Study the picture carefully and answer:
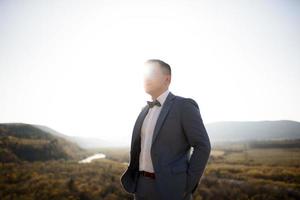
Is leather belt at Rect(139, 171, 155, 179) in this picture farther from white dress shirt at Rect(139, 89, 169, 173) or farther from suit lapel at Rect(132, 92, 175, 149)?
suit lapel at Rect(132, 92, 175, 149)

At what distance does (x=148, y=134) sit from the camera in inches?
108

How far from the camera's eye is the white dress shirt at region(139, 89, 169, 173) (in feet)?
8.73

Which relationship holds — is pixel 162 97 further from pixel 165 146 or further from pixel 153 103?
pixel 165 146

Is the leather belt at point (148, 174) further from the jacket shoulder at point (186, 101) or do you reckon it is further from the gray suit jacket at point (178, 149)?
the jacket shoulder at point (186, 101)

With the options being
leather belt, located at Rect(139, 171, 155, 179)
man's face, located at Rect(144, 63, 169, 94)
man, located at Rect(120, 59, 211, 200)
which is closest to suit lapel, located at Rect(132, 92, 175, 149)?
man, located at Rect(120, 59, 211, 200)

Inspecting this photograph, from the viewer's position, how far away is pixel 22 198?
14.0m

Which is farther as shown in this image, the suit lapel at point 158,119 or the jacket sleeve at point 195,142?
the suit lapel at point 158,119

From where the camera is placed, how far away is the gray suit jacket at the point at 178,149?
2.46 m

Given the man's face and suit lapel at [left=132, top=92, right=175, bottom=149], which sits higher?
the man's face

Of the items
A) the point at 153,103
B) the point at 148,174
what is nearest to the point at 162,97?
the point at 153,103

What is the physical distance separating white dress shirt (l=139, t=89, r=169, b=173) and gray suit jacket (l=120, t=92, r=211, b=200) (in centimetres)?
10

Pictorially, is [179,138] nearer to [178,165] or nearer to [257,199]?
[178,165]

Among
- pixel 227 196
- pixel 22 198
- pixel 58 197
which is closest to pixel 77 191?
pixel 58 197

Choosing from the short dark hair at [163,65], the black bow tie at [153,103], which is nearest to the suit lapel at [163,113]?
the black bow tie at [153,103]
